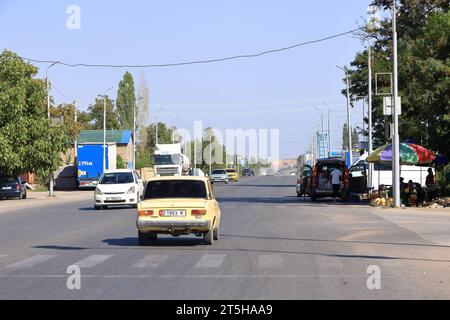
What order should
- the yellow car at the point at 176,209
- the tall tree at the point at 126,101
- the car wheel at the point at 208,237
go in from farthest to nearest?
the tall tree at the point at 126,101
the car wheel at the point at 208,237
the yellow car at the point at 176,209

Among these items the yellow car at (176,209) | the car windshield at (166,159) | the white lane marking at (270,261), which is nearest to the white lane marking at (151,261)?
the yellow car at (176,209)

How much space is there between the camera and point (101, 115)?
424ft

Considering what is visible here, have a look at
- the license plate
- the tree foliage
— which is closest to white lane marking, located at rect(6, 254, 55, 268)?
the license plate

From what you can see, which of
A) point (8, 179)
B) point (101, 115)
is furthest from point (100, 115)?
point (8, 179)

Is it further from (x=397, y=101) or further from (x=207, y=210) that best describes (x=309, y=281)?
(x=397, y=101)

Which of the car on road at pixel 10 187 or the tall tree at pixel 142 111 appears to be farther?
the tall tree at pixel 142 111

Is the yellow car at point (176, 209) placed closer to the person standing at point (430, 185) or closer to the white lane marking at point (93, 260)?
the white lane marking at point (93, 260)

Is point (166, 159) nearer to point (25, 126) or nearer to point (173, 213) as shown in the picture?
point (25, 126)

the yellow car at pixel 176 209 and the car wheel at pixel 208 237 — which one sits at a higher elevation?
the yellow car at pixel 176 209

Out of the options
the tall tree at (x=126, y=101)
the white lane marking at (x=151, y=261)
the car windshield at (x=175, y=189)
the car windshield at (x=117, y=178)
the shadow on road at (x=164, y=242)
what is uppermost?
the tall tree at (x=126, y=101)

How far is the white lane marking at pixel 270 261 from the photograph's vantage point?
49.9ft

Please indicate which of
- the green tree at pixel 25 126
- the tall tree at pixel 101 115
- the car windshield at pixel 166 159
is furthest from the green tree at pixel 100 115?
the green tree at pixel 25 126

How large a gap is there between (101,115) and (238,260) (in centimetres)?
11519

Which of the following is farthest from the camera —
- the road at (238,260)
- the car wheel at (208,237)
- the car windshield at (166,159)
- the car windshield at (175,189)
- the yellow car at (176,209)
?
the car windshield at (166,159)
